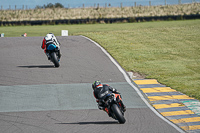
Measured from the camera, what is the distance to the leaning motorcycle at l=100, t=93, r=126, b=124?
34.3 ft

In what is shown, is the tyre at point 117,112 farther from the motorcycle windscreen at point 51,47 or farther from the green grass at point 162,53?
the motorcycle windscreen at point 51,47

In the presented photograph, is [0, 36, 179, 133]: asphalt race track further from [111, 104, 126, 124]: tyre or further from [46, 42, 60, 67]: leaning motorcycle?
[46, 42, 60, 67]: leaning motorcycle

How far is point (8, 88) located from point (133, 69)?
7.66 m

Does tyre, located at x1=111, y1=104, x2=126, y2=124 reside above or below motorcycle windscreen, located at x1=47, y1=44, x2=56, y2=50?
below

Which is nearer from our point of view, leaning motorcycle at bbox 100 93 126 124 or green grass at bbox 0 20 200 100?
leaning motorcycle at bbox 100 93 126 124

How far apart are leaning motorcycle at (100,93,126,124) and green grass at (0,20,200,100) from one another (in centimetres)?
569

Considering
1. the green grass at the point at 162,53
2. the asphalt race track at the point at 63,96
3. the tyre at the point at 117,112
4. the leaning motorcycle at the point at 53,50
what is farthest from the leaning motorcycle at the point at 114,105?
the leaning motorcycle at the point at 53,50

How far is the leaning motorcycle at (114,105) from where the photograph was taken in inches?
412

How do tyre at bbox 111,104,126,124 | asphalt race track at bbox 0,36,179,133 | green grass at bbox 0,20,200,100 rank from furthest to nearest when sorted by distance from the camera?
green grass at bbox 0,20,200,100 < asphalt race track at bbox 0,36,179,133 < tyre at bbox 111,104,126,124

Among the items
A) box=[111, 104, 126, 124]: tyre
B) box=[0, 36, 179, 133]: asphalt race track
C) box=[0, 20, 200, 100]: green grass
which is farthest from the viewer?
box=[0, 20, 200, 100]: green grass

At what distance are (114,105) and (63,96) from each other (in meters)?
4.53

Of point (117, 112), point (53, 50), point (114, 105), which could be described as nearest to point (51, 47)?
Result: point (53, 50)

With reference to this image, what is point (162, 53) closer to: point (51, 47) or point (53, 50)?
point (53, 50)

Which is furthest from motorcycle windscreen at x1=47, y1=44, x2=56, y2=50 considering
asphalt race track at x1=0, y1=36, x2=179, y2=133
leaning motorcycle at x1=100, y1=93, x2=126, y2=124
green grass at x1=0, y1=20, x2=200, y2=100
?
leaning motorcycle at x1=100, y1=93, x2=126, y2=124
